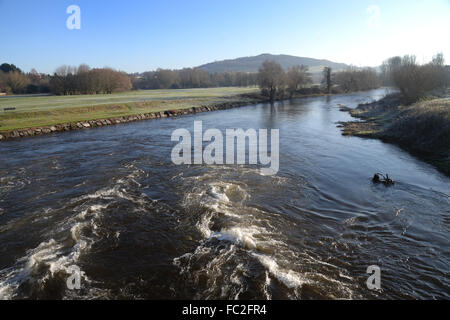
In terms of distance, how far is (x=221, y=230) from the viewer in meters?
10.1

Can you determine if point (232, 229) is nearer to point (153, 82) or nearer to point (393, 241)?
point (393, 241)

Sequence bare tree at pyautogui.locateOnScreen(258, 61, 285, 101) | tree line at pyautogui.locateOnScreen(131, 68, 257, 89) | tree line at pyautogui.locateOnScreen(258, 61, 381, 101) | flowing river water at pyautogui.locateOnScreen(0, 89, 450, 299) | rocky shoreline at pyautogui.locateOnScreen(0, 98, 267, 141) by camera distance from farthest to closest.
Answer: tree line at pyautogui.locateOnScreen(131, 68, 257, 89) < tree line at pyautogui.locateOnScreen(258, 61, 381, 101) < bare tree at pyautogui.locateOnScreen(258, 61, 285, 101) < rocky shoreline at pyautogui.locateOnScreen(0, 98, 267, 141) < flowing river water at pyautogui.locateOnScreen(0, 89, 450, 299)

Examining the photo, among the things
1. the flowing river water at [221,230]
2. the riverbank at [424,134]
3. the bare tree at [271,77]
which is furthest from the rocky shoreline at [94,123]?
the riverbank at [424,134]

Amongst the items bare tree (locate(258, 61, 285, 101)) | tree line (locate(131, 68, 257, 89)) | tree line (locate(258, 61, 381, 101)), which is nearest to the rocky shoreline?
bare tree (locate(258, 61, 285, 101))

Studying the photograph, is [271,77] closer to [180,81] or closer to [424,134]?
[424,134]

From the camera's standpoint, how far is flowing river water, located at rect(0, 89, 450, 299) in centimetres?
726

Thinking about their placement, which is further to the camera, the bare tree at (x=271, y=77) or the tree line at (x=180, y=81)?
the tree line at (x=180, y=81)

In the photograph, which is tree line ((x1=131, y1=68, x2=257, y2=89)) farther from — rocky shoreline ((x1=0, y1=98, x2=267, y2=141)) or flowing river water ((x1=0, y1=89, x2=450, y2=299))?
flowing river water ((x1=0, y1=89, x2=450, y2=299))

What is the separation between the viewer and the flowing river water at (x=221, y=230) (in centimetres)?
726

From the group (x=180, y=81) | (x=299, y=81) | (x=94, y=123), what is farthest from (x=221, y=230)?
(x=180, y=81)

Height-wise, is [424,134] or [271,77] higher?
[271,77]

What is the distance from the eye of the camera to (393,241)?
366 inches

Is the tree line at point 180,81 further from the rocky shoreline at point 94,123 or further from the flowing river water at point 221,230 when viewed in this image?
the flowing river water at point 221,230
